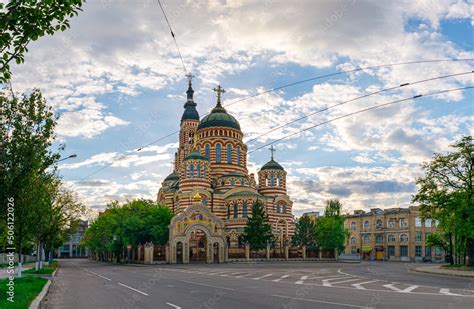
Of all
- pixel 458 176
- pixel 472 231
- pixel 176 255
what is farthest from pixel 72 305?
pixel 176 255

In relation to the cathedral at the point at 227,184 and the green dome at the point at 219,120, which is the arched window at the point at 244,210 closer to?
the cathedral at the point at 227,184

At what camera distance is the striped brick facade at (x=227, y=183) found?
71.1 meters

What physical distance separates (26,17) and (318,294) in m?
13.4

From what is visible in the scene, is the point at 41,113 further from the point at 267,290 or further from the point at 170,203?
the point at 170,203

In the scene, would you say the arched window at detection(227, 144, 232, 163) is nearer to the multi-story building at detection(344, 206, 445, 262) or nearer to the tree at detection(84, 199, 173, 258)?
the tree at detection(84, 199, 173, 258)

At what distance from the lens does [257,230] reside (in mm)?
65000

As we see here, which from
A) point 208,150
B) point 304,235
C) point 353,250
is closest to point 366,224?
point 353,250

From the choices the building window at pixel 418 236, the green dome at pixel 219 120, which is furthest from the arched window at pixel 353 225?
the green dome at pixel 219 120

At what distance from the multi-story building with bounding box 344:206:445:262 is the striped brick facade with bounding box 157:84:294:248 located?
2093 centimetres

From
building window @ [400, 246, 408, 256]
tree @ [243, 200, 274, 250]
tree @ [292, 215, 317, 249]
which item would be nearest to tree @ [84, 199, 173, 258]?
tree @ [243, 200, 274, 250]

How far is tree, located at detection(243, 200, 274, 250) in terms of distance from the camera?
212ft

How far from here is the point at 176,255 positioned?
59.0 metres

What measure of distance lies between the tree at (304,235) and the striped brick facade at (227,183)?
10.6 ft

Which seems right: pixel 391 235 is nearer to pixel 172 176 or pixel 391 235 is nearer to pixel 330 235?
pixel 330 235
